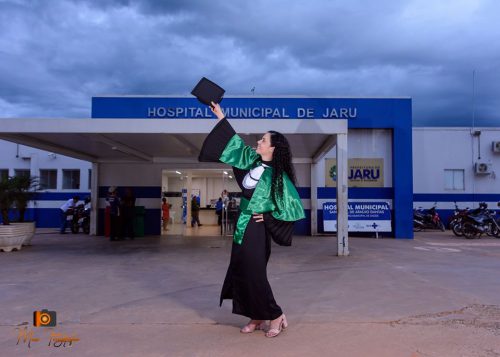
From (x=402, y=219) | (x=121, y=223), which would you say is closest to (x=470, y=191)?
(x=402, y=219)

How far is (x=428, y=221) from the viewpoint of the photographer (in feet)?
62.4

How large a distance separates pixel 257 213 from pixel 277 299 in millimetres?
2226

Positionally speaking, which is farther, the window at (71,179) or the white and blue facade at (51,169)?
the window at (71,179)

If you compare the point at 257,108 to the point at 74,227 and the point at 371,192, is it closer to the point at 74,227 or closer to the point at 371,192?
the point at 371,192

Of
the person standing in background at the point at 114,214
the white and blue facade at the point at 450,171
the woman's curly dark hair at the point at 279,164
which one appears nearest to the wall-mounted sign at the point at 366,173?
the white and blue facade at the point at 450,171

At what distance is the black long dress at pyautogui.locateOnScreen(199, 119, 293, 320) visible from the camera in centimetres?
431

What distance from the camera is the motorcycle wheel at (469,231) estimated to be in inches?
635

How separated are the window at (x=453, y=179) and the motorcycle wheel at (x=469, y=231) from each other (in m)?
4.05

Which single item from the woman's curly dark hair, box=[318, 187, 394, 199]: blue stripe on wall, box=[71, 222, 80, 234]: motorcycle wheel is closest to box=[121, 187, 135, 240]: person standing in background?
box=[71, 222, 80, 234]: motorcycle wheel

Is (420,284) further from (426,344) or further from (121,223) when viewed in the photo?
(121,223)

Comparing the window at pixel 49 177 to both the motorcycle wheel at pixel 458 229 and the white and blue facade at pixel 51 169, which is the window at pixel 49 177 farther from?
the motorcycle wheel at pixel 458 229

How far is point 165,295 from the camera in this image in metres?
6.40

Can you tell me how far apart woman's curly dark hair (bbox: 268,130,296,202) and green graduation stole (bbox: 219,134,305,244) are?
4 centimetres

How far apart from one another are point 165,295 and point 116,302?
28.2 inches
